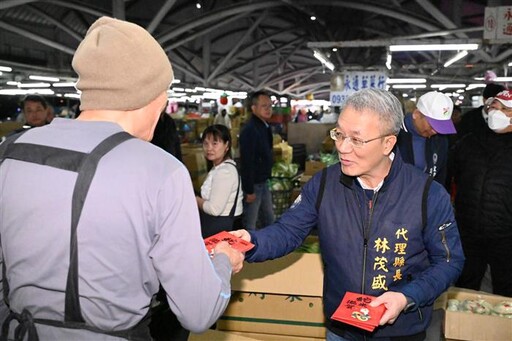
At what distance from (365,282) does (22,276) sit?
132 centimetres

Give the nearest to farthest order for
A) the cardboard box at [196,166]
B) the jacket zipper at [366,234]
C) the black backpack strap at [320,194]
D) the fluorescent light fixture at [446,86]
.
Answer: the jacket zipper at [366,234] < the black backpack strap at [320,194] < the cardboard box at [196,166] < the fluorescent light fixture at [446,86]

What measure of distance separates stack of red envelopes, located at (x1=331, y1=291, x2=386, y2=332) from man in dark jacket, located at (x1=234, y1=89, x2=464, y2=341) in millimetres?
123

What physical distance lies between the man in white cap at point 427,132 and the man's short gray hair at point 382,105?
62.5 inches

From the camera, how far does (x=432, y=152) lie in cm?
370

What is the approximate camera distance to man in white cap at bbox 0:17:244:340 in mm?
1184

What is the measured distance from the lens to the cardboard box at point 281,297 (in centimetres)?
291

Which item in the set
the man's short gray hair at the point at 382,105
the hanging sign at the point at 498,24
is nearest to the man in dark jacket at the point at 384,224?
the man's short gray hair at the point at 382,105

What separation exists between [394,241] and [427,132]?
1869mm

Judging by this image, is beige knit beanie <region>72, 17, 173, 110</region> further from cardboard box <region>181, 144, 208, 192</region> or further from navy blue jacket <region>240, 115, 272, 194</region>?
cardboard box <region>181, 144, 208, 192</region>

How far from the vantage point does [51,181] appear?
46.6 inches

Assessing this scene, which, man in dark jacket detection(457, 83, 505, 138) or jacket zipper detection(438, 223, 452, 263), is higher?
man in dark jacket detection(457, 83, 505, 138)

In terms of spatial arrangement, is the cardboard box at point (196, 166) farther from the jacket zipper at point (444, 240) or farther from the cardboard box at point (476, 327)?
the jacket zipper at point (444, 240)

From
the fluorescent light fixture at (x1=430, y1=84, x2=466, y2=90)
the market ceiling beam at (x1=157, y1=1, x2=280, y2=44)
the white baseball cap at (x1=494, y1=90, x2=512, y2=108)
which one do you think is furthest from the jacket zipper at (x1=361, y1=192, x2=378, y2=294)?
the fluorescent light fixture at (x1=430, y1=84, x2=466, y2=90)

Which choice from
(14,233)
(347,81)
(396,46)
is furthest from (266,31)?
(14,233)
